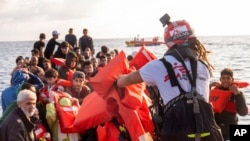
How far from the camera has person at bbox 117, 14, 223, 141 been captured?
12.4ft

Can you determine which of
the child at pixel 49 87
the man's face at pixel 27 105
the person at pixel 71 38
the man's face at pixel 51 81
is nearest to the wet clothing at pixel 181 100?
the man's face at pixel 27 105

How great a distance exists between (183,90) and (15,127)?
1.68m

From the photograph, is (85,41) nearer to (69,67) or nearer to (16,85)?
(69,67)

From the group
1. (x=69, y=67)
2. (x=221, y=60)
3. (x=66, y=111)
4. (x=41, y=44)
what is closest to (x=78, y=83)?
(x=66, y=111)

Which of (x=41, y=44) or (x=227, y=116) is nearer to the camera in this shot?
(x=227, y=116)

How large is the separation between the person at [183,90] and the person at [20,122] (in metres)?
1.17

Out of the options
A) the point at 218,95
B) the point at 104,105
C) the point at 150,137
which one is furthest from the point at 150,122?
the point at 218,95

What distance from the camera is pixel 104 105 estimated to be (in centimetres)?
496

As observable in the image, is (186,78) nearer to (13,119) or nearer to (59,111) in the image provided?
(13,119)

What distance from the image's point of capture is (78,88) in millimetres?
6516

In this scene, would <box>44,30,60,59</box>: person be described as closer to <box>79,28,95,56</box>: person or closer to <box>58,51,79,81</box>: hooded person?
<box>79,28,95,56</box>: person

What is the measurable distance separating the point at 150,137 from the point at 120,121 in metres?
0.46

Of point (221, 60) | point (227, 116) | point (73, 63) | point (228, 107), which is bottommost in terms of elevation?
point (221, 60)

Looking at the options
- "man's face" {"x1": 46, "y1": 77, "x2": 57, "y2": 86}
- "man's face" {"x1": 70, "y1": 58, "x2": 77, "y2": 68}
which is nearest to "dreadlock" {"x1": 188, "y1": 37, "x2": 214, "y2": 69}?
"man's face" {"x1": 46, "y1": 77, "x2": 57, "y2": 86}
